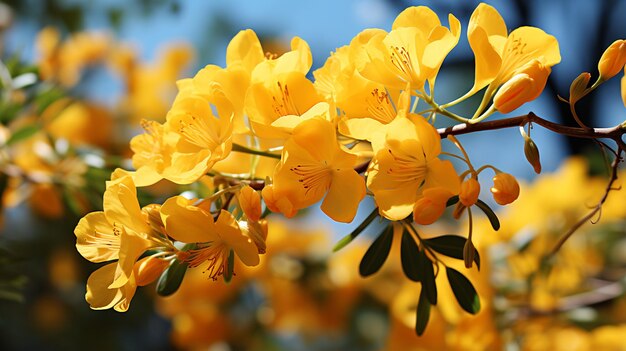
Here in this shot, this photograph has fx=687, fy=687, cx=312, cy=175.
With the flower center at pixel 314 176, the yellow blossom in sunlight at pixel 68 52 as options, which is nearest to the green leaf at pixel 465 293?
the flower center at pixel 314 176

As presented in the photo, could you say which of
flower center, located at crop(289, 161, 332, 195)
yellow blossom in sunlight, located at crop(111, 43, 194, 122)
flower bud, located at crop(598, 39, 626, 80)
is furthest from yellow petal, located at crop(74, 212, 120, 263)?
yellow blossom in sunlight, located at crop(111, 43, 194, 122)

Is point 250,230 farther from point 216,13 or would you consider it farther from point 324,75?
point 216,13

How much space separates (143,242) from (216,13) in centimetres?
278

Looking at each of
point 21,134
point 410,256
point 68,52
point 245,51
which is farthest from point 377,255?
point 68,52

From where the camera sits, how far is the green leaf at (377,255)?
93 centimetres

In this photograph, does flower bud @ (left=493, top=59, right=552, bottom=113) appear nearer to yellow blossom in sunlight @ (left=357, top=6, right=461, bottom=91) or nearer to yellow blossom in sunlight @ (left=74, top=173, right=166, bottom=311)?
yellow blossom in sunlight @ (left=357, top=6, right=461, bottom=91)

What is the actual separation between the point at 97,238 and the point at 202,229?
0.47 ft

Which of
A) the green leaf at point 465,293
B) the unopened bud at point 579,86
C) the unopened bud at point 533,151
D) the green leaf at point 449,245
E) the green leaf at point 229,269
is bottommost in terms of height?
the green leaf at point 465,293

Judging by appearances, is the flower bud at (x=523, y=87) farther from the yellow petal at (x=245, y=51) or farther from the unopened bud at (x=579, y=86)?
the yellow petal at (x=245, y=51)

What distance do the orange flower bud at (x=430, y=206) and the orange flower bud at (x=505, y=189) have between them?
0.06 m

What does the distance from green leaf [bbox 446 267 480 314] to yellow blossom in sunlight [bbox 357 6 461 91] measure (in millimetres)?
268

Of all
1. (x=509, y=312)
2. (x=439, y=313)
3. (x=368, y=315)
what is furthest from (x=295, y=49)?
(x=368, y=315)

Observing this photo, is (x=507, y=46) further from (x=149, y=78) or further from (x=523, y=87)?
(x=149, y=78)

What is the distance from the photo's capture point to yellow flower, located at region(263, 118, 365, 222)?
2.37 ft
